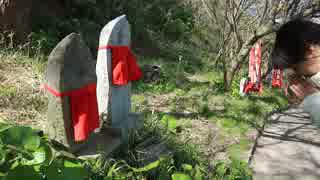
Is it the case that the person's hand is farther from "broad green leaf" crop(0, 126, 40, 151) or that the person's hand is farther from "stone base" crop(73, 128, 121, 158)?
"stone base" crop(73, 128, 121, 158)

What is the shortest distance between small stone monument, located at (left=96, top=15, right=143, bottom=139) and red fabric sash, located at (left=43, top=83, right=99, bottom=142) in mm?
835

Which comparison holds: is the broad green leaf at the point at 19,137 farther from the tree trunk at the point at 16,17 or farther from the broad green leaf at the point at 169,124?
the tree trunk at the point at 16,17

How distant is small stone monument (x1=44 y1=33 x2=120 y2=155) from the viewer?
3.65 metres

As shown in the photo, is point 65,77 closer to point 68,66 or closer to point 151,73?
point 68,66

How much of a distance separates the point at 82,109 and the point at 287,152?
380 cm

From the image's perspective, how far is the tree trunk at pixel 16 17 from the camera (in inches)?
Answer: 294

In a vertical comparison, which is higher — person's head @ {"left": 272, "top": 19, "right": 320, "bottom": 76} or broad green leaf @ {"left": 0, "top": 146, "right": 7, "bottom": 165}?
person's head @ {"left": 272, "top": 19, "right": 320, "bottom": 76}

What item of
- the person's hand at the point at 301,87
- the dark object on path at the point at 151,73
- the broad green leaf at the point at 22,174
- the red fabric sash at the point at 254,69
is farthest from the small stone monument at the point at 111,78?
the red fabric sash at the point at 254,69

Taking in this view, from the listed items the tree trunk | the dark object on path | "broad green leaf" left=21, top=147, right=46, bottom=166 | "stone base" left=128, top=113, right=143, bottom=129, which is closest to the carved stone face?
"stone base" left=128, top=113, right=143, bottom=129

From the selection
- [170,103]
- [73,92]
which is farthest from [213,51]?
[73,92]

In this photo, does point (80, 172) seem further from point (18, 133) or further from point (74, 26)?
point (74, 26)

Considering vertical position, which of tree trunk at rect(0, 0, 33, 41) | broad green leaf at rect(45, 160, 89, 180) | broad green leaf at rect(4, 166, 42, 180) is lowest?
broad green leaf at rect(45, 160, 89, 180)

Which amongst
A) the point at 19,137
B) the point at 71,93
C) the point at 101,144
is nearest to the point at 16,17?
the point at 101,144

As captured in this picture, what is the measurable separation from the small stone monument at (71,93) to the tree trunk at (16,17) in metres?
4.23
